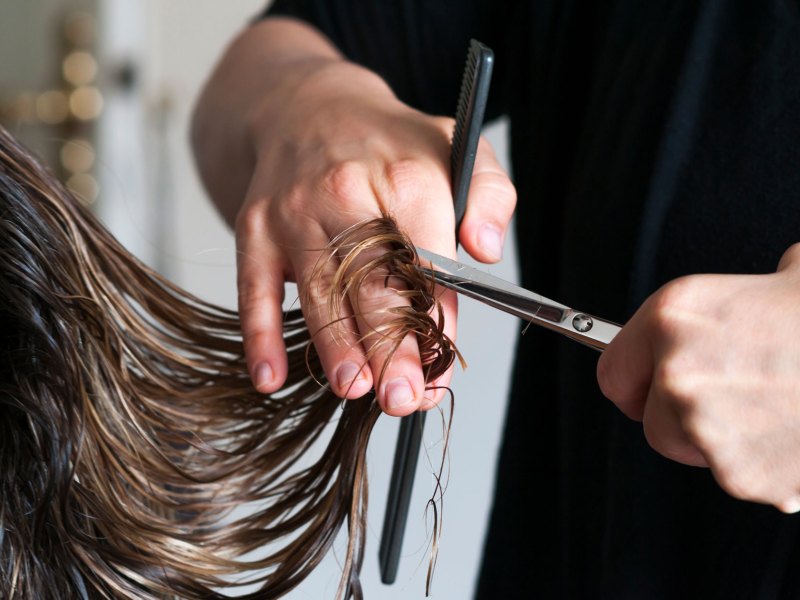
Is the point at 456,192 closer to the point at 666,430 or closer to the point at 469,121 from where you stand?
the point at 469,121

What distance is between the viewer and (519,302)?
41 centimetres

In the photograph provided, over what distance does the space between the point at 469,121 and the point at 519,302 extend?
0.28 ft

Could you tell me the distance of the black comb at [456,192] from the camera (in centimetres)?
39

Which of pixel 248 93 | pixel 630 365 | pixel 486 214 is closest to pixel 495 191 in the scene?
pixel 486 214

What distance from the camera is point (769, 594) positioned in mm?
460

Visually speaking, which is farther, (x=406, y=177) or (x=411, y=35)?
(x=411, y=35)

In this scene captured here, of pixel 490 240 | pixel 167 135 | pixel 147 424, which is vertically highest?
pixel 167 135

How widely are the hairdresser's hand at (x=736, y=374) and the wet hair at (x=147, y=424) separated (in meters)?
0.10

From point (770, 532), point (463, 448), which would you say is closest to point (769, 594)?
point (770, 532)

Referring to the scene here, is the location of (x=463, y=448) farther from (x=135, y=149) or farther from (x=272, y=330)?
(x=135, y=149)

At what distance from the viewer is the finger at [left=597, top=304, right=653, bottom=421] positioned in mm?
370

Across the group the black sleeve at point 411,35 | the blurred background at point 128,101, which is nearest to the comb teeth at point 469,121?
the black sleeve at point 411,35

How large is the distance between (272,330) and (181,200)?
1.48 metres

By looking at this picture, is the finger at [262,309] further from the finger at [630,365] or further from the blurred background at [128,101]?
the blurred background at [128,101]
